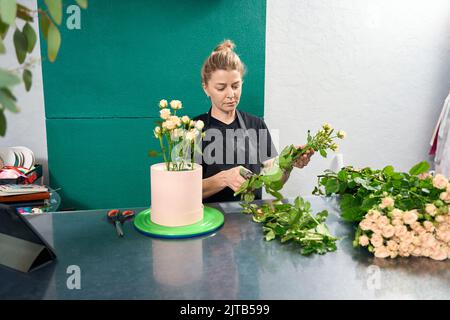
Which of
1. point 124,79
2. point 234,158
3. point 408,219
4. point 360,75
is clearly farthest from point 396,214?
point 360,75

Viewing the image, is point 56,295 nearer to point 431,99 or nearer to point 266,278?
point 266,278

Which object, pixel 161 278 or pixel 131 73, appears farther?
pixel 131 73

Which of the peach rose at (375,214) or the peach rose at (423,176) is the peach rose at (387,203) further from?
the peach rose at (423,176)

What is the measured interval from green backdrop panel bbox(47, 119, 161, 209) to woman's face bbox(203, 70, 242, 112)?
0.61m

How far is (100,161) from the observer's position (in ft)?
8.12

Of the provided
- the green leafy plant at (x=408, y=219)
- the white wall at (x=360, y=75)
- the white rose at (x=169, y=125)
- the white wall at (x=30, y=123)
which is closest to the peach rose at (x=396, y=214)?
the green leafy plant at (x=408, y=219)

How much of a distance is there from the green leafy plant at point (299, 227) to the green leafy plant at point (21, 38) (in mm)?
743

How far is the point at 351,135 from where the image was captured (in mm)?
3041

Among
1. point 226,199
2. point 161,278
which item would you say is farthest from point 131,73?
point 161,278

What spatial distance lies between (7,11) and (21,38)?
127mm

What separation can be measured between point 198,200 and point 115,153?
156 cm

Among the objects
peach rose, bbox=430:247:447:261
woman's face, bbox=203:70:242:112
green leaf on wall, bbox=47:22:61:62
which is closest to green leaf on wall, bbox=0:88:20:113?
green leaf on wall, bbox=47:22:61:62

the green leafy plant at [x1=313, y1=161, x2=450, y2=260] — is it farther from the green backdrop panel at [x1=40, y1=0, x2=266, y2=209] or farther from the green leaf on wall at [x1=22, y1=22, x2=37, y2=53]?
the green backdrop panel at [x1=40, y1=0, x2=266, y2=209]

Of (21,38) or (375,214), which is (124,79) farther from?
(375,214)
